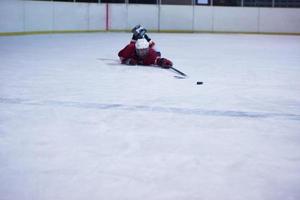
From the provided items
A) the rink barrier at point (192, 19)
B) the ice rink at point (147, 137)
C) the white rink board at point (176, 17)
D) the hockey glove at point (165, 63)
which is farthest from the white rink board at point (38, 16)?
the ice rink at point (147, 137)

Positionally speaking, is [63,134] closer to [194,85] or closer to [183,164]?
[183,164]

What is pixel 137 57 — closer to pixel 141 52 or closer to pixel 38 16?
pixel 141 52

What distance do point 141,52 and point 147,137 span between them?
4587 mm

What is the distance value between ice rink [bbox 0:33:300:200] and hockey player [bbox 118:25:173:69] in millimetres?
1013

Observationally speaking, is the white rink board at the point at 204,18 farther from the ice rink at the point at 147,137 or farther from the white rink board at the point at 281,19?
the ice rink at the point at 147,137

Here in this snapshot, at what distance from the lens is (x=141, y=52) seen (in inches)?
307

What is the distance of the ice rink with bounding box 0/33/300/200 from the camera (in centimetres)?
234

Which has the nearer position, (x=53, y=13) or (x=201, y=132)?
(x=201, y=132)

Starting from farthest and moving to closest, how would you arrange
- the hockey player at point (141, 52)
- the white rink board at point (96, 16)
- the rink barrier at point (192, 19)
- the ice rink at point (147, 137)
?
the rink barrier at point (192, 19), the white rink board at point (96, 16), the hockey player at point (141, 52), the ice rink at point (147, 137)

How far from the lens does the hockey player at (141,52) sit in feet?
24.8

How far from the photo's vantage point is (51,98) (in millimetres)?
4863

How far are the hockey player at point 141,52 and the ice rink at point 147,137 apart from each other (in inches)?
39.9

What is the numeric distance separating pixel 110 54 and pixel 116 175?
26.3ft

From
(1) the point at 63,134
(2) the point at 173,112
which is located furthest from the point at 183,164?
(2) the point at 173,112
